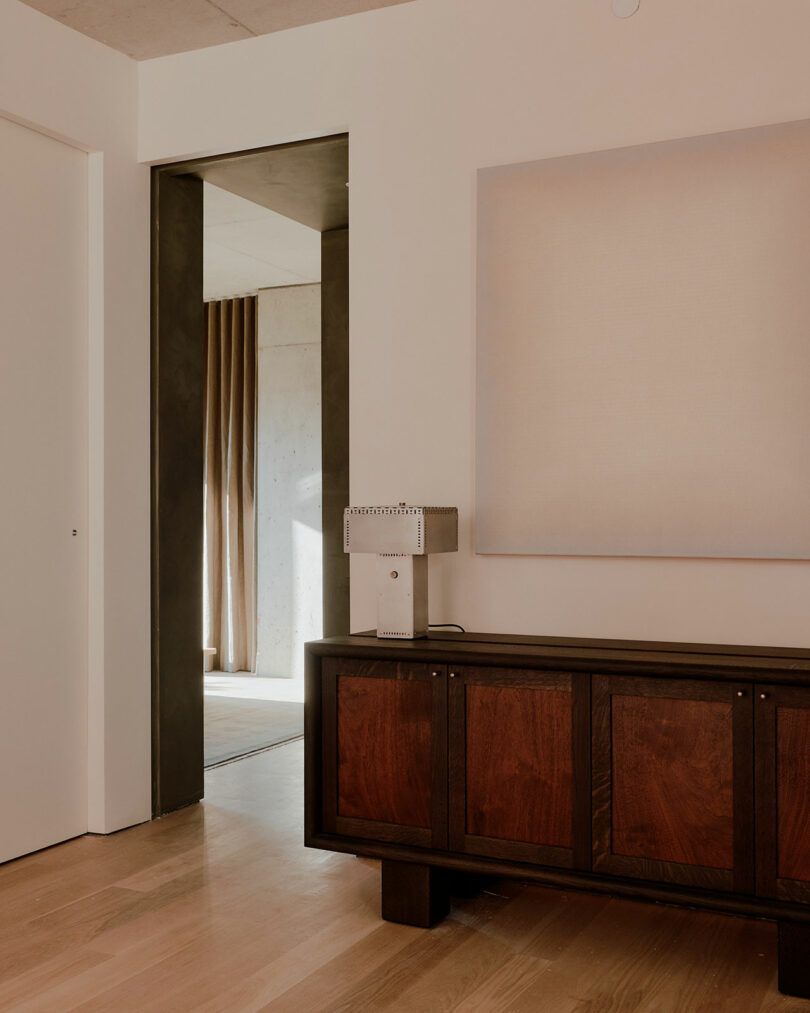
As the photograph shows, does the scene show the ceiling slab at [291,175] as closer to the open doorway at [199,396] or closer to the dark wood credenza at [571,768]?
the open doorway at [199,396]

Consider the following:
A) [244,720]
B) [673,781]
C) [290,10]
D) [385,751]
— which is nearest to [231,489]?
[244,720]

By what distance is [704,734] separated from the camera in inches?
109

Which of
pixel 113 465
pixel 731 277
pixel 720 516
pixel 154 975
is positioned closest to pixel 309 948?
pixel 154 975

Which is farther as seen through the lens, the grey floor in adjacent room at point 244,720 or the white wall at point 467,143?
the grey floor in adjacent room at point 244,720

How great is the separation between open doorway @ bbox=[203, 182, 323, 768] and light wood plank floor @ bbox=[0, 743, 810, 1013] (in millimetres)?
4125

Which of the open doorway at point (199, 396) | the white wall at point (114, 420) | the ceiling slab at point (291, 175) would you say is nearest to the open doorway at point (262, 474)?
the open doorway at point (199, 396)

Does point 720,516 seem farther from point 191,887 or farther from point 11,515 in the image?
point 11,515

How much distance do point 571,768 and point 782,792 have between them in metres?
0.57

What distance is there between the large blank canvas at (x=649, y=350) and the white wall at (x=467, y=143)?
3.2 inches

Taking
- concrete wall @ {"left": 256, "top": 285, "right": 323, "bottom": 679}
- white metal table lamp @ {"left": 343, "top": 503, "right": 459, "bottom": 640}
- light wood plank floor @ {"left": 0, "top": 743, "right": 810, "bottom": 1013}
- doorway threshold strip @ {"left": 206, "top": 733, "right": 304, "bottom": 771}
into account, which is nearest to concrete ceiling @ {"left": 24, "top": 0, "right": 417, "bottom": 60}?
white metal table lamp @ {"left": 343, "top": 503, "right": 459, "bottom": 640}

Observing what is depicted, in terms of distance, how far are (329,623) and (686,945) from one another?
9.09ft

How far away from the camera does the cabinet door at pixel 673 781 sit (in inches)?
108

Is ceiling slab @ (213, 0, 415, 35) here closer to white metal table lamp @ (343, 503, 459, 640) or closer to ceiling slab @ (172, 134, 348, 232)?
ceiling slab @ (172, 134, 348, 232)

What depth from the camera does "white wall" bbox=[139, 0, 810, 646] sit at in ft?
10.9
